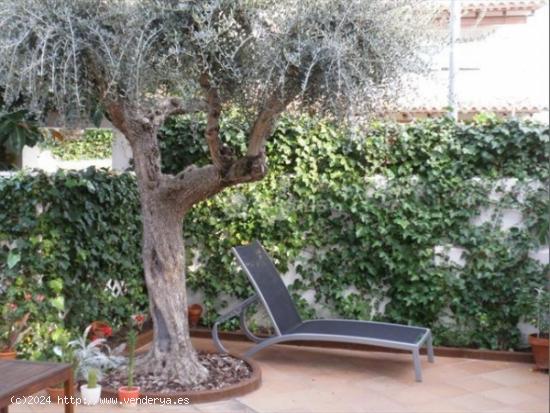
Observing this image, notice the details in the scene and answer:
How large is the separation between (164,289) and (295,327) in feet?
4.20

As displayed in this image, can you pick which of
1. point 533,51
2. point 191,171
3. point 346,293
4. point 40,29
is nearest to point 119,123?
point 191,171

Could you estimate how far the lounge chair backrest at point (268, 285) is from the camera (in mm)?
5336

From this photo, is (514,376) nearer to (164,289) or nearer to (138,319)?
(164,289)

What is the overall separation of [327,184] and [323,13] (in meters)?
2.60

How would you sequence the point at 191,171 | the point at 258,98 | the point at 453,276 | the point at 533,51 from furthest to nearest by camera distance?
the point at 533,51 < the point at 453,276 < the point at 191,171 < the point at 258,98

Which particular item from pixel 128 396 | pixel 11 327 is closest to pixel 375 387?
pixel 128 396

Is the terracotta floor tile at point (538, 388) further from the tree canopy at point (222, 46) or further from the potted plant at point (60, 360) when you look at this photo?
the potted plant at point (60, 360)

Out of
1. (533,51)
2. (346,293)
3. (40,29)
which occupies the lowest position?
(346,293)

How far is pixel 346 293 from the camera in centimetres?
627

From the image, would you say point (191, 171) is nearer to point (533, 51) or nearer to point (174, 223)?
point (174, 223)

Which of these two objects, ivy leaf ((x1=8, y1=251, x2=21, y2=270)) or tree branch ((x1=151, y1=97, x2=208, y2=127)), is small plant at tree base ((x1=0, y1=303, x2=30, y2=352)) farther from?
tree branch ((x1=151, y1=97, x2=208, y2=127))

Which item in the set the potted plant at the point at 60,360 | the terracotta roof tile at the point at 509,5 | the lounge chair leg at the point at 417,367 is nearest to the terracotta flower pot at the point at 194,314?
the potted plant at the point at 60,360

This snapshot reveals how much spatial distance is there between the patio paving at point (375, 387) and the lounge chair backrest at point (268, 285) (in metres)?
0.41

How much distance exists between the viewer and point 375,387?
4.96 meters
